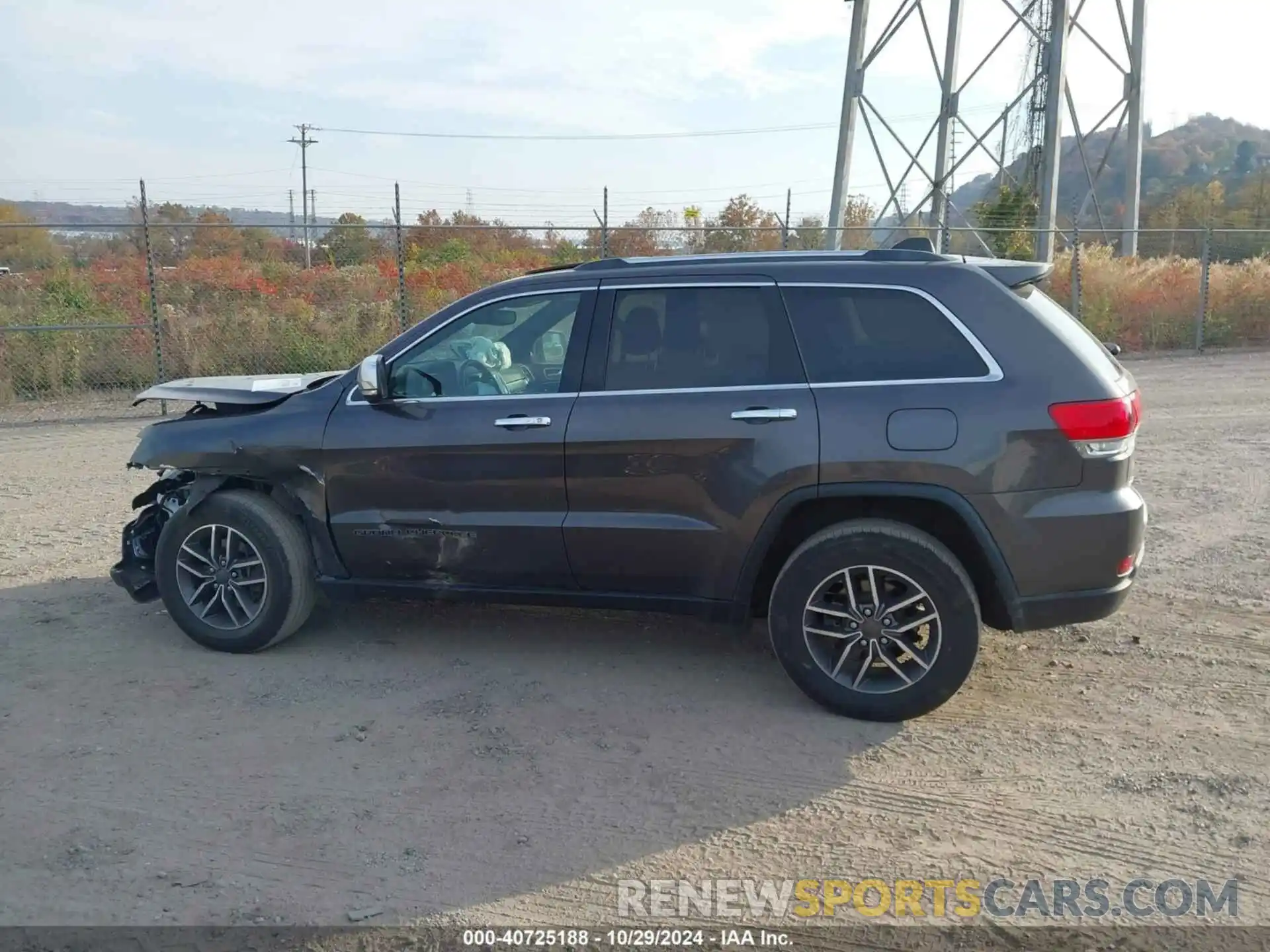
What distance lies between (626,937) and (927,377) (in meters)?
2.44

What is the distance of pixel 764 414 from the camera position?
4.52 metres

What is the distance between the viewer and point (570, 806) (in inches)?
153

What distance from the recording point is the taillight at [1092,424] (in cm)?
421

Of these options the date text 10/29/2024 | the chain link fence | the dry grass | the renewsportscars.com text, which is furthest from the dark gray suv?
the dry grass

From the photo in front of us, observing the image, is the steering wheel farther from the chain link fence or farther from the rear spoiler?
the chain link fence

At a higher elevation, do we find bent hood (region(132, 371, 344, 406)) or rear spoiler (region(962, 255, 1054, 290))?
rear spoiler (region(962, 255, 1054, 290))

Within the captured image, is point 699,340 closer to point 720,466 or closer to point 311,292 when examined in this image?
point 720,466

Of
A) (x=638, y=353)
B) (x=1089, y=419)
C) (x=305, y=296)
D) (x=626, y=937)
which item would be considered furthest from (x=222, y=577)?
(x=305, y=296)

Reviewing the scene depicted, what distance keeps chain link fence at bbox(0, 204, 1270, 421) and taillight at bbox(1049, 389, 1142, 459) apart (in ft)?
31.7

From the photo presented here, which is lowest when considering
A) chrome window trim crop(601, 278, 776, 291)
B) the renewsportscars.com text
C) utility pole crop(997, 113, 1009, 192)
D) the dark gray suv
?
the renewsportscars.com text

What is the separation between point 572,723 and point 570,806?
69 centimetres

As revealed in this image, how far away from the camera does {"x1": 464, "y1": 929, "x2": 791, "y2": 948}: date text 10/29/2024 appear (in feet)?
10.4

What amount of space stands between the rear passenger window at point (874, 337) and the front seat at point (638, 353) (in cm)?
60

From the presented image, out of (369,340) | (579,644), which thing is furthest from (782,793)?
(369,340)
